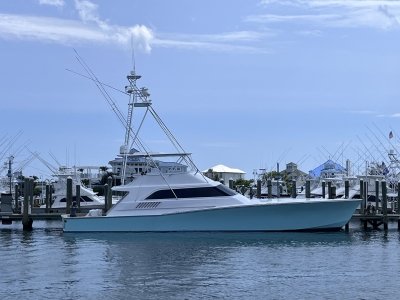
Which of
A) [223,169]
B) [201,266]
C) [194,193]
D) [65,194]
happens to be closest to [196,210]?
[194,193]

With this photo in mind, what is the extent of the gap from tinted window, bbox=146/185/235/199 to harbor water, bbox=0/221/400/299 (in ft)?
7.20

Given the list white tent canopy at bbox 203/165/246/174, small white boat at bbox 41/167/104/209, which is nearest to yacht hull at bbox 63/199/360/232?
small white boat at bbox 41/167/104/209

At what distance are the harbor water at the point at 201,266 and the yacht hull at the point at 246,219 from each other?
0.67m

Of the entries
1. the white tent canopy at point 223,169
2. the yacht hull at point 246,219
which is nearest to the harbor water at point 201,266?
the yacht hull at point 246,219

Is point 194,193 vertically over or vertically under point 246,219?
over

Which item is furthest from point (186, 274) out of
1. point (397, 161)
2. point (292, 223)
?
point (397, 161)

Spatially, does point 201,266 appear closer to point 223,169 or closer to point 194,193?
point 194,193

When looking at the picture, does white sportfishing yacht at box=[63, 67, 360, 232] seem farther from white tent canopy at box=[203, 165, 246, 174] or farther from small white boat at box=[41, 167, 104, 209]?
white tent canopy at box=[203, 165, 246, 174]

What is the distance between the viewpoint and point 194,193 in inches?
1586

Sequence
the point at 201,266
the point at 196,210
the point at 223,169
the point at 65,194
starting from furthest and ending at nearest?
the point at 223,169 < the point at 65,194 < the point at 196,210 < the point at 201,266

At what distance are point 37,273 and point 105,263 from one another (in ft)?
11.4

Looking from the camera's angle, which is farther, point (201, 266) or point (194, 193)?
point (194, 193)

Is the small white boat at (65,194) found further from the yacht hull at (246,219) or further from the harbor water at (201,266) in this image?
the harbor water at (201,266)

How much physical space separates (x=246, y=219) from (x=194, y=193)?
126 inches
